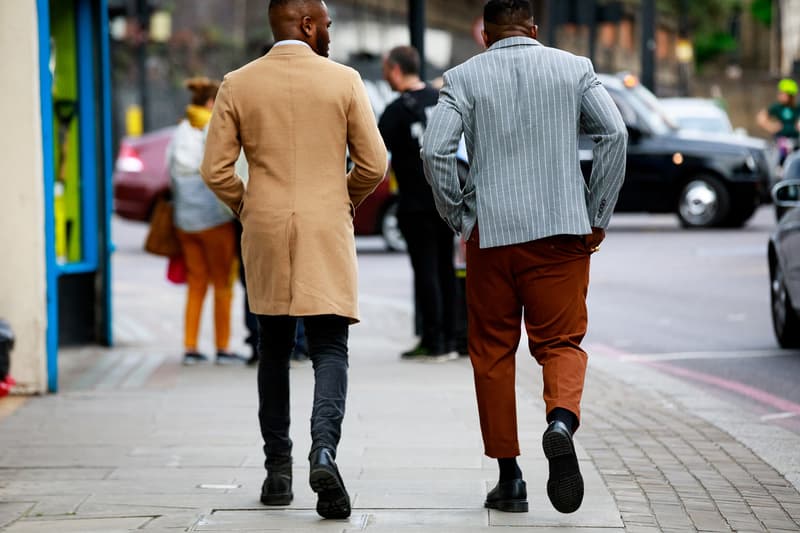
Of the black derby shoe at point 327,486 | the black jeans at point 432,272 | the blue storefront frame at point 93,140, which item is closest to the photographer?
the black derby shoe at point 327,486

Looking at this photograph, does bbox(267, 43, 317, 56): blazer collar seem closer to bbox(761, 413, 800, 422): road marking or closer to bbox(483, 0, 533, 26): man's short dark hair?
bbox(483, 0, 533, 26): man's short dark hair

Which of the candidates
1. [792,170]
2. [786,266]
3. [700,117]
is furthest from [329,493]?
[700,117]

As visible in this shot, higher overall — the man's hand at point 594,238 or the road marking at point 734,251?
the man's hand at point 594,238

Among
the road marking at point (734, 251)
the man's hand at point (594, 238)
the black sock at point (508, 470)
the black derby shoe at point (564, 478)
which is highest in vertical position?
the man's hand at point (594, 238)

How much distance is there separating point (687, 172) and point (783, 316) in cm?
1041

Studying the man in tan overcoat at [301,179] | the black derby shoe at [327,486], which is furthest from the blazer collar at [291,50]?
the black derby shoe at [327,486]

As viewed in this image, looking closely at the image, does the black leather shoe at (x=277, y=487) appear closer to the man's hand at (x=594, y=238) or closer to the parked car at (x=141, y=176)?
the man's hand at (x=594, y=238)

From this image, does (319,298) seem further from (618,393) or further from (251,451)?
(618,393)

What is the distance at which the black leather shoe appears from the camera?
5.35 metres

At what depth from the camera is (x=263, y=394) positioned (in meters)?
5.41

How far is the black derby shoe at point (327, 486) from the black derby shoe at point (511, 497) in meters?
0.49

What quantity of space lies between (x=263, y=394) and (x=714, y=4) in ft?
258

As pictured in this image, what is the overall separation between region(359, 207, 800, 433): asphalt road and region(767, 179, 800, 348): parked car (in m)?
0.17

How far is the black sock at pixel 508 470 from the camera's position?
17.1 feet
